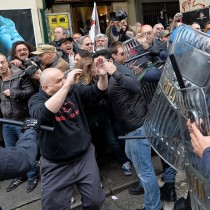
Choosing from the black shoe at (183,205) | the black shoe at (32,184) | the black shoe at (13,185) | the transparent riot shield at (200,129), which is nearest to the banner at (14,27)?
the black shoe at (13,185)

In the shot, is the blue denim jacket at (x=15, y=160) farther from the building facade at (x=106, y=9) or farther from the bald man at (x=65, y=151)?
the building facade at (x=106, y=9)

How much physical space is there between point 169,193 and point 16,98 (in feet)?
6.68

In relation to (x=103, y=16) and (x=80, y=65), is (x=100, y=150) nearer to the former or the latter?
(x=80, y=65)

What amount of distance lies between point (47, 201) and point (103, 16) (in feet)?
31.0

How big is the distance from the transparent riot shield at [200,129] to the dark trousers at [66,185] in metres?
1.38

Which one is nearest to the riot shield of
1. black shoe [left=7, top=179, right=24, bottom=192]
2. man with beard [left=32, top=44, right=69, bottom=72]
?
man with beard [left=32, top=44, right=69, bottom=72]

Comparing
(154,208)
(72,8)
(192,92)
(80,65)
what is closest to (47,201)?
(154,208)

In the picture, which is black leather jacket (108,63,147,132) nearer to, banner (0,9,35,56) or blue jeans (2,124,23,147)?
blue jeans (2,124,23,147)

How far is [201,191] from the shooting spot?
4.27 feet

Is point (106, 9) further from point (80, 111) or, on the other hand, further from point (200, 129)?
point (200, 129)

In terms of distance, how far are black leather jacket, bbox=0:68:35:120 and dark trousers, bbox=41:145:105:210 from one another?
1.14m

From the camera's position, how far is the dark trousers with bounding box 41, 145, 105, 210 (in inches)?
105

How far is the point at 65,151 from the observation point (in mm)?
2611

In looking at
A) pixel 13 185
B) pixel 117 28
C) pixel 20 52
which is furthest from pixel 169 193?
pixel 117 28
